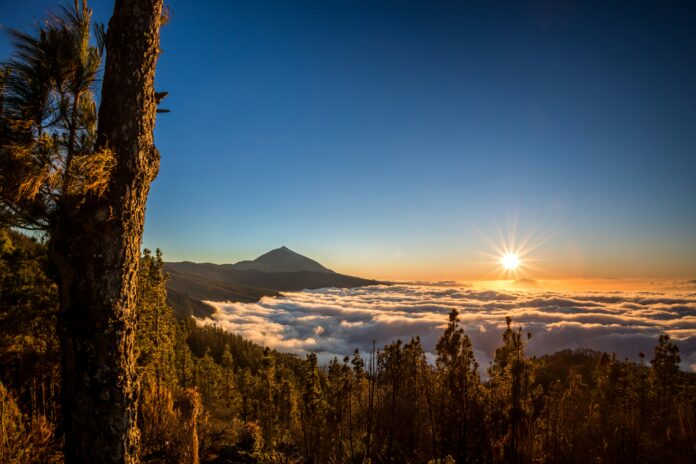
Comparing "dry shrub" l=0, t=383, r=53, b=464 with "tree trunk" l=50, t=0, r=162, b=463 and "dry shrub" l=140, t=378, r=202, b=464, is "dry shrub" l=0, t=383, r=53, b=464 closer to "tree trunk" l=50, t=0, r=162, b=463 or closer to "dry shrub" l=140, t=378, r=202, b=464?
"dry shrub" l=140, t=378, r=202, b=464

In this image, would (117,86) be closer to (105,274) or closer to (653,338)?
(105,274)

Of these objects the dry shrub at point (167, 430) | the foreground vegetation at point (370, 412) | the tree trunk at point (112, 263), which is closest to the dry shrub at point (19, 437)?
the foreground vegetation at point (370, 412)

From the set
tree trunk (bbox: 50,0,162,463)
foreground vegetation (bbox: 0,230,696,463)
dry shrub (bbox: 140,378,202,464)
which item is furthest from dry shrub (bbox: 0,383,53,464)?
tree trunk (bbox: 50,0,162,463)

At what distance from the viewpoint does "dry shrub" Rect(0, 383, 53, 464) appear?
4.24 metres

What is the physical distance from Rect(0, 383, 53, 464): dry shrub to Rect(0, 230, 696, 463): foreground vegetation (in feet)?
0.09

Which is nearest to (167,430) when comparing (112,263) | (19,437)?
(19,437)

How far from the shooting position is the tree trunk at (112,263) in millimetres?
3256

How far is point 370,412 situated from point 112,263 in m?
3.09

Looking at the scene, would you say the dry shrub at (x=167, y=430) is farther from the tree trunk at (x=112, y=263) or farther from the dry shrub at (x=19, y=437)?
the tree trunk at (x=112, y=263)

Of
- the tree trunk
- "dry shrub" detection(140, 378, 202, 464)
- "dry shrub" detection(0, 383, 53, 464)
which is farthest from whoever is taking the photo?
"dry shrub" detection(140, 378, 202, 464)

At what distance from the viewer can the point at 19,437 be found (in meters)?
4.90

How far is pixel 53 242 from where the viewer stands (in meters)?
3.42

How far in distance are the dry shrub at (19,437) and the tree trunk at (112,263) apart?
1.90 meters

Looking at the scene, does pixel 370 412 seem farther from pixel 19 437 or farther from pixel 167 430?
pixel 19 437
